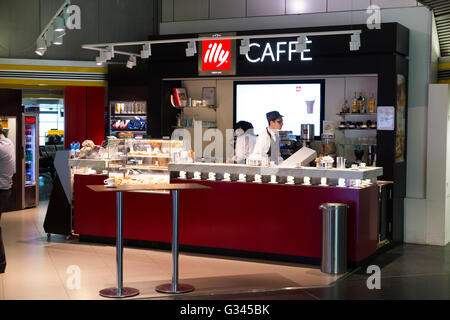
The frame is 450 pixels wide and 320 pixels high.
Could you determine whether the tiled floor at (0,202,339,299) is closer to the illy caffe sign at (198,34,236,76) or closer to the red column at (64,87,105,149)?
the illy caffe sign at (198,34,236,76)

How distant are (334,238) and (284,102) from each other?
4004 mm

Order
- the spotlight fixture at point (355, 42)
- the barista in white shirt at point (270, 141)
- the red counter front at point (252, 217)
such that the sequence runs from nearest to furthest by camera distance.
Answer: the red counter front at point (252, 217) → the spotlight fixture at point (355, 42) → the barista in white shirt at point (270, 141)

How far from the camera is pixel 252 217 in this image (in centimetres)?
767

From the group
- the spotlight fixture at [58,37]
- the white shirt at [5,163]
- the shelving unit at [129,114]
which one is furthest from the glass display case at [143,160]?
the shelving unit at [129,114]

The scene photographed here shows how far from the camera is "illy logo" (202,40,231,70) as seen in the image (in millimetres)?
10078

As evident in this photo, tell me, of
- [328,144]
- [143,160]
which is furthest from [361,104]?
[143,160]

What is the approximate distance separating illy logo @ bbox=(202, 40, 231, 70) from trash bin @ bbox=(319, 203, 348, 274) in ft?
12.8

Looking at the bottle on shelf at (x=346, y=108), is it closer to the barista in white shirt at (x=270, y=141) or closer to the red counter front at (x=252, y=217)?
the barista in white shirt at (x=270, y=141)

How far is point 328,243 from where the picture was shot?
698 centimetres

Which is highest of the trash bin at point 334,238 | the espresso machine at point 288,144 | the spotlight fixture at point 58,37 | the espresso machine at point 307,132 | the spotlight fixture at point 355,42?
the spotlight fixture at point 58,37

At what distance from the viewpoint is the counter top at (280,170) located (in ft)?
23.3

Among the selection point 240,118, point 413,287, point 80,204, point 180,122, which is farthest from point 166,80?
point 413,287

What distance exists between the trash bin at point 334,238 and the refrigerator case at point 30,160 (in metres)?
7.13

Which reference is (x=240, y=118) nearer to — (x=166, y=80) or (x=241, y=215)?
(x=166, y=80)
